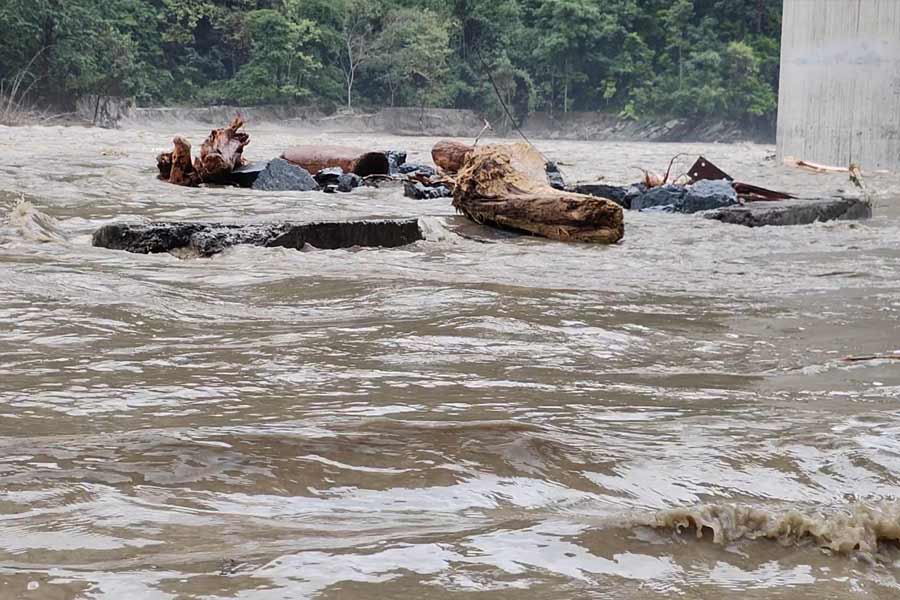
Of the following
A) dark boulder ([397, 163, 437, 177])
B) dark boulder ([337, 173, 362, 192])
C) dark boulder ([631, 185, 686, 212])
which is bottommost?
dark boulder ([631, 185, 686, 212])

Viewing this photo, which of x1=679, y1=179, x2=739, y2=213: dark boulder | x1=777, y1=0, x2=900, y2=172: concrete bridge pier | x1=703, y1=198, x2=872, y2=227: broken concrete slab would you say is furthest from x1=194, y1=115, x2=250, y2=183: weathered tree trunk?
x1=777, y1=0, x2=900, y2=172: concrete bridge pier

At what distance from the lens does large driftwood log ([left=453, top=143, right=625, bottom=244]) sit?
23.2 ft

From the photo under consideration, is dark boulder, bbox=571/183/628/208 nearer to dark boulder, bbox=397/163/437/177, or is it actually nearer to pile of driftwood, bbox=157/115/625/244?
pile of driftwood, bbox=157/115/625/244

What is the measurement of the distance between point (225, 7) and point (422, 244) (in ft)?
145

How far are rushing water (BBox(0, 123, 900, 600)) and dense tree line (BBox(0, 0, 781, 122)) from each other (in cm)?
3787

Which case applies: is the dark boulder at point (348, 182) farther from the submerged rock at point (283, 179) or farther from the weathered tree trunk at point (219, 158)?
the weathered tree trunk at point (219, 158)

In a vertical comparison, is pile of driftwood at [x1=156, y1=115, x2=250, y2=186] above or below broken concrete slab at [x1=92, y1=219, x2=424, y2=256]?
above

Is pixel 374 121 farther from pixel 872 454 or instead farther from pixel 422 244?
pixel 872 454

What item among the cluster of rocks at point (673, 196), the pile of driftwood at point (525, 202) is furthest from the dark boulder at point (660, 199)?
the pile of driftwood at point (525, 202)

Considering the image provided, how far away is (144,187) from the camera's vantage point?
9.44 m

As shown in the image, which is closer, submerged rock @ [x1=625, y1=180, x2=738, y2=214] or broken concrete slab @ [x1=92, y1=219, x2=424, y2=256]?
broken concrete slab @ [x1=92, y1=219, x2=424, y2=256]

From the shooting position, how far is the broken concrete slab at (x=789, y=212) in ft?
27.6

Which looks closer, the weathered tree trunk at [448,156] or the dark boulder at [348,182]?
the dark boulder at [348,182]

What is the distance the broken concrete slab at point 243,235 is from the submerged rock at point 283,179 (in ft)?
11.4
